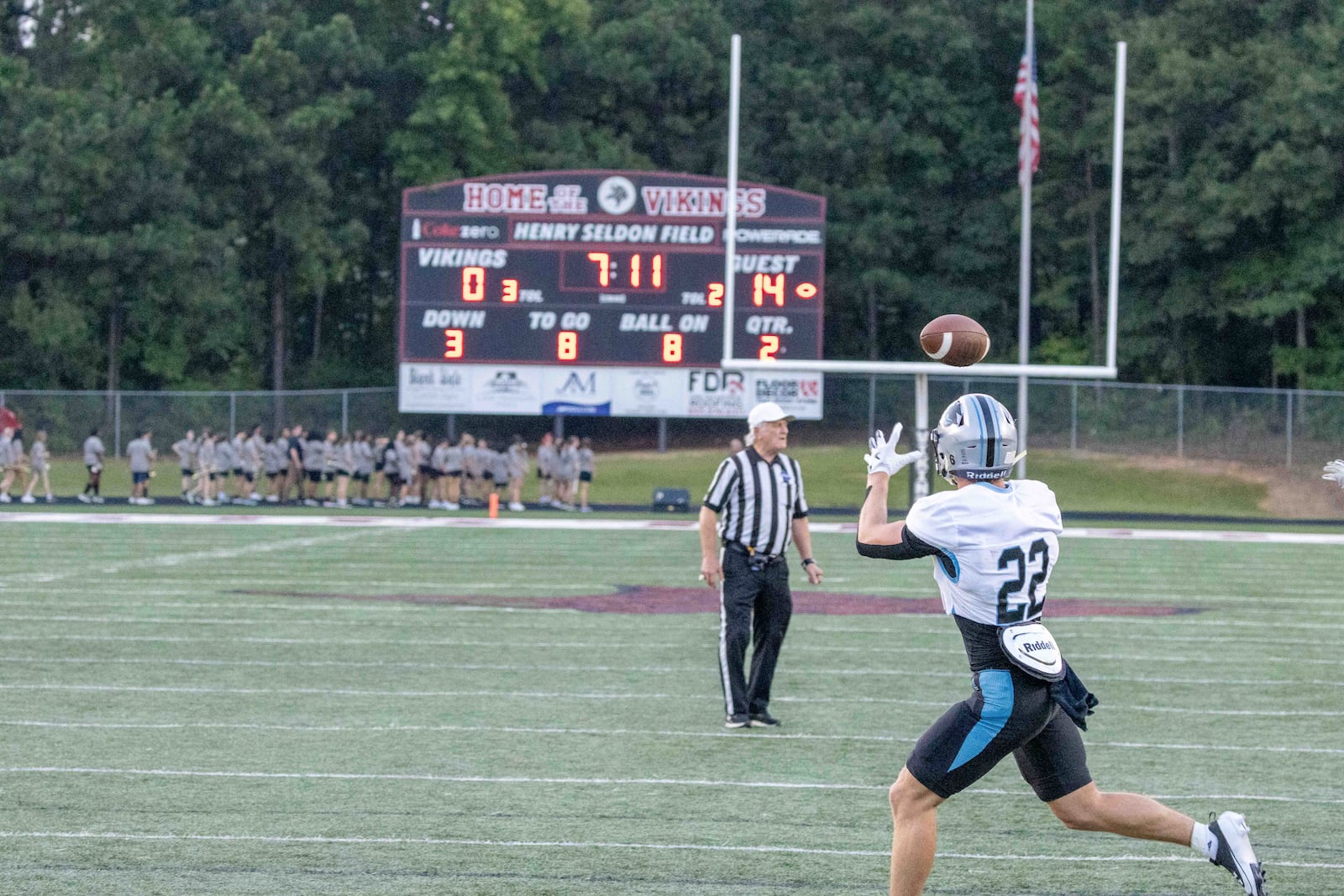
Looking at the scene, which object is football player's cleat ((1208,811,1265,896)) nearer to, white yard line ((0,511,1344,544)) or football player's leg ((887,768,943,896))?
football player's leg ((887,768,943,896))

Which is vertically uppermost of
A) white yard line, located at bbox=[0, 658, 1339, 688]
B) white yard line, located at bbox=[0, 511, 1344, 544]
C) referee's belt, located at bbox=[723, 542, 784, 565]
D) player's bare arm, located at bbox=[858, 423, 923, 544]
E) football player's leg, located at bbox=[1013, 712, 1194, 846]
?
player's bare arm, located at bbox=[858, 423, 923, 544]

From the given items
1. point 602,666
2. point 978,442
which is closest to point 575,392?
point 602,666

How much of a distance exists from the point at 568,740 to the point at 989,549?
3510 mm

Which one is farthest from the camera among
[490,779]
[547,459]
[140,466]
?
[547,459]

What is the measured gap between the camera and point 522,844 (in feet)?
18.7

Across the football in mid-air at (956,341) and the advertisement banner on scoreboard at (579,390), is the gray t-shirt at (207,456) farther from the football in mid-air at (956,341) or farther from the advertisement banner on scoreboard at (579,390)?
the football in mid-air at (956,341)

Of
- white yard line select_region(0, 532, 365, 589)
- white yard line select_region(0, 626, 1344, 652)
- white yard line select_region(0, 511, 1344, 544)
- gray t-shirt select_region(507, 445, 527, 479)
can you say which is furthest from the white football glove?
gray t-shirt select_region(507, 445, 527, 479)

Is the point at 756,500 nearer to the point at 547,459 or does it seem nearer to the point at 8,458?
the point at 547,459

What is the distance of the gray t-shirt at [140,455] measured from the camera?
27.7 metres

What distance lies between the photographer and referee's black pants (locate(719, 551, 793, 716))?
310 inches

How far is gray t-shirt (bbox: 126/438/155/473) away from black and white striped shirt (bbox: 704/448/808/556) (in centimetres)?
2136

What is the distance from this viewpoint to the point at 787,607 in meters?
7.96

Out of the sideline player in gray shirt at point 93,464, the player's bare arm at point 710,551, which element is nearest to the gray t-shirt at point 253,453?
the sideline player in gray shirt at point 93,464

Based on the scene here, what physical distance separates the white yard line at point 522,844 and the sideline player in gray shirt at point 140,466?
22736 millimetres
